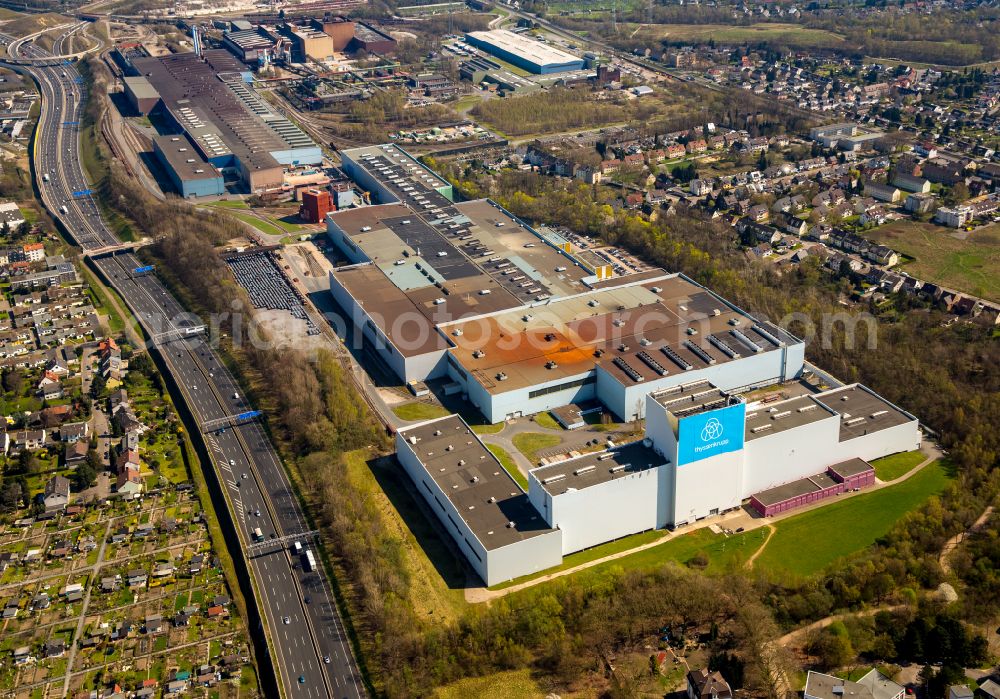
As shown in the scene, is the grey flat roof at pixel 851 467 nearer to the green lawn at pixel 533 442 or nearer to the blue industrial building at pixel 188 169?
the green lawn at pixel 533 442

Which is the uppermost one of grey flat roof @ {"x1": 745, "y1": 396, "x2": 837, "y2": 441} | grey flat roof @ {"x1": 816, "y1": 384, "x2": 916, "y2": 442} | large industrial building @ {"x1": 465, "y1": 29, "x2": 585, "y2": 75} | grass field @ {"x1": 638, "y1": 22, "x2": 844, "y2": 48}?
large industrial building @ {"x1": 465, "y1": 29, "x2": 585, "y2": 75}

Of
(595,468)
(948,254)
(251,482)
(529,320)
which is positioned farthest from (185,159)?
(948,254)

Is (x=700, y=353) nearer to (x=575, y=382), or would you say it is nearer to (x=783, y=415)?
(x=575, y=382)

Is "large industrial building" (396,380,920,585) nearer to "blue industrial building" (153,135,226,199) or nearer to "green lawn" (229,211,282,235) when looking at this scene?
"green lawn" (229,211,282,235)

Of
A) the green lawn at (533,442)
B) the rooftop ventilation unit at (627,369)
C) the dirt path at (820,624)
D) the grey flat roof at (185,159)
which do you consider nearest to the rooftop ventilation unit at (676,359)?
the rooftop ventilation unit at (627,369)

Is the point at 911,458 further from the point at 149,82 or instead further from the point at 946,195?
the point at 149,82

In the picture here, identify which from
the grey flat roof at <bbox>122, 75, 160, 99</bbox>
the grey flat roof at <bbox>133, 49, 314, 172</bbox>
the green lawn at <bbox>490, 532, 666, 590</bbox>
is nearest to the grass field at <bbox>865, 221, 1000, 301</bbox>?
the green lawn at <bbox>490, 532, 666, 590</bbox>
